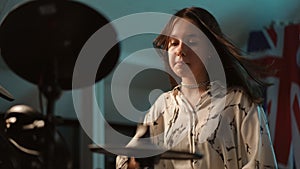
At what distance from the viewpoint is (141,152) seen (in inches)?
27.4

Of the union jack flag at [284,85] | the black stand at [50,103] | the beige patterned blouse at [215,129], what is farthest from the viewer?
the union jack flag at [284,85]

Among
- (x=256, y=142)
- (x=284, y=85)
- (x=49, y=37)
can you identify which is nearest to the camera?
(x=49, y=37)

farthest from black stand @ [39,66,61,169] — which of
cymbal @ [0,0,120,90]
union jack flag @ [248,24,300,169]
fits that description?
union jack flag @ [248,24,300,169]

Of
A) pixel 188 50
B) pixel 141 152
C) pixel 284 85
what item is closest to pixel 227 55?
pixel 188 50

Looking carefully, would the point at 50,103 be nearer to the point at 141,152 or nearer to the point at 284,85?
the point at 141,152

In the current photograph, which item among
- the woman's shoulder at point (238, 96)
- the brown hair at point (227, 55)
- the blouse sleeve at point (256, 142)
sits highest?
the brown hair at point (227, 55)

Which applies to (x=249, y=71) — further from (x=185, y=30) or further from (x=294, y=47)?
(x=294, y=47)

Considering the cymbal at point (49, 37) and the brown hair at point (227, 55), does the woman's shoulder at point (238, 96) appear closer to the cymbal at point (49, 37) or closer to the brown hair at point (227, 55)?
the brown hair at point (227, 55)

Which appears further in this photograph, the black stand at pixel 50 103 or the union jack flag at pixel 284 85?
the union jack flag at pixel 284 85

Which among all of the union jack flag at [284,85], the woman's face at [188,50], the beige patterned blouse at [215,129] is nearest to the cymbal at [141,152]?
the beige patterned blouse at [215,129]

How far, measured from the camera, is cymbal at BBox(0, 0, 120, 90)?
0.63 meters

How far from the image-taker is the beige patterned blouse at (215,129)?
2.53 ft

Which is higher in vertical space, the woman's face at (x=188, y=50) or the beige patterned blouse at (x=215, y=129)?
the woman's face at (x=188, y=50)

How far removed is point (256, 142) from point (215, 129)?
0.17 feet
